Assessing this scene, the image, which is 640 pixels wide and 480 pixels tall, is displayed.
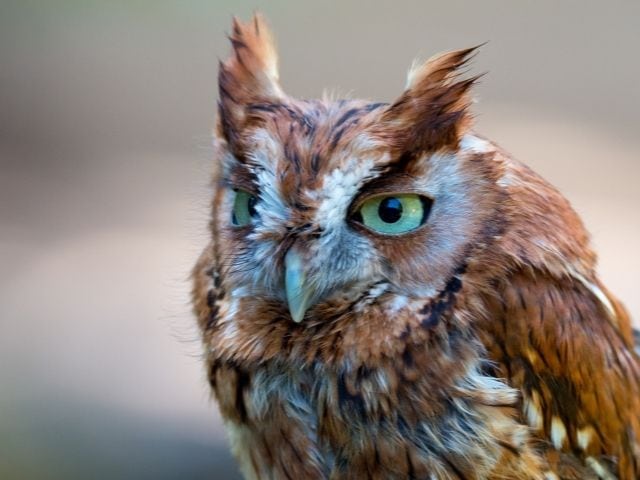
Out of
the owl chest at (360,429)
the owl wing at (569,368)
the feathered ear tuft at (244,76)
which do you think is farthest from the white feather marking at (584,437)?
the feathered ear tuft at (244,76)

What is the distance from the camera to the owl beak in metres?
1.15

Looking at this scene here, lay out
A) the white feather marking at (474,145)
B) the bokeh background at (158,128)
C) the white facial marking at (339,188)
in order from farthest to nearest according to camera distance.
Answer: the bokeh background at (158,128) → the white feather marking at (474,145) → the white facial marking at (339,188)

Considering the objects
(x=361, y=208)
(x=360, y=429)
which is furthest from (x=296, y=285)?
(x=360, y=429)

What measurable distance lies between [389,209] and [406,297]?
5.6 inches

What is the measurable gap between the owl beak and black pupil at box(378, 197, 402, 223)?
132 millimetres

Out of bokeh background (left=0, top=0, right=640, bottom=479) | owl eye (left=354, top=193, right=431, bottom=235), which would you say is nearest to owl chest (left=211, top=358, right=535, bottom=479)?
owl eye (left=354, top=193, right=431, bottom=235)

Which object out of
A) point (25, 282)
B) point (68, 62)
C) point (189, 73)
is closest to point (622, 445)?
point (25, 282)

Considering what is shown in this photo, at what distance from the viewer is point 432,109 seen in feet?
3.90

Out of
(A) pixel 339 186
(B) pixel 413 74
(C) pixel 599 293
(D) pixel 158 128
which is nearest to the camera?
(A) pixel 339 186

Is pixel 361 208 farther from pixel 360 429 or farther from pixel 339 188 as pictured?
pixel 360 429

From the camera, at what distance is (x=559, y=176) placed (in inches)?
135

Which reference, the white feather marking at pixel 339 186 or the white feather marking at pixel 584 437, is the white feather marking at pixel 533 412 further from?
the white feather marking at pixel 339 186

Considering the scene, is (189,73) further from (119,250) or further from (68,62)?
(119,250)

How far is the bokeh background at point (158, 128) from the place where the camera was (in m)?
3.00
